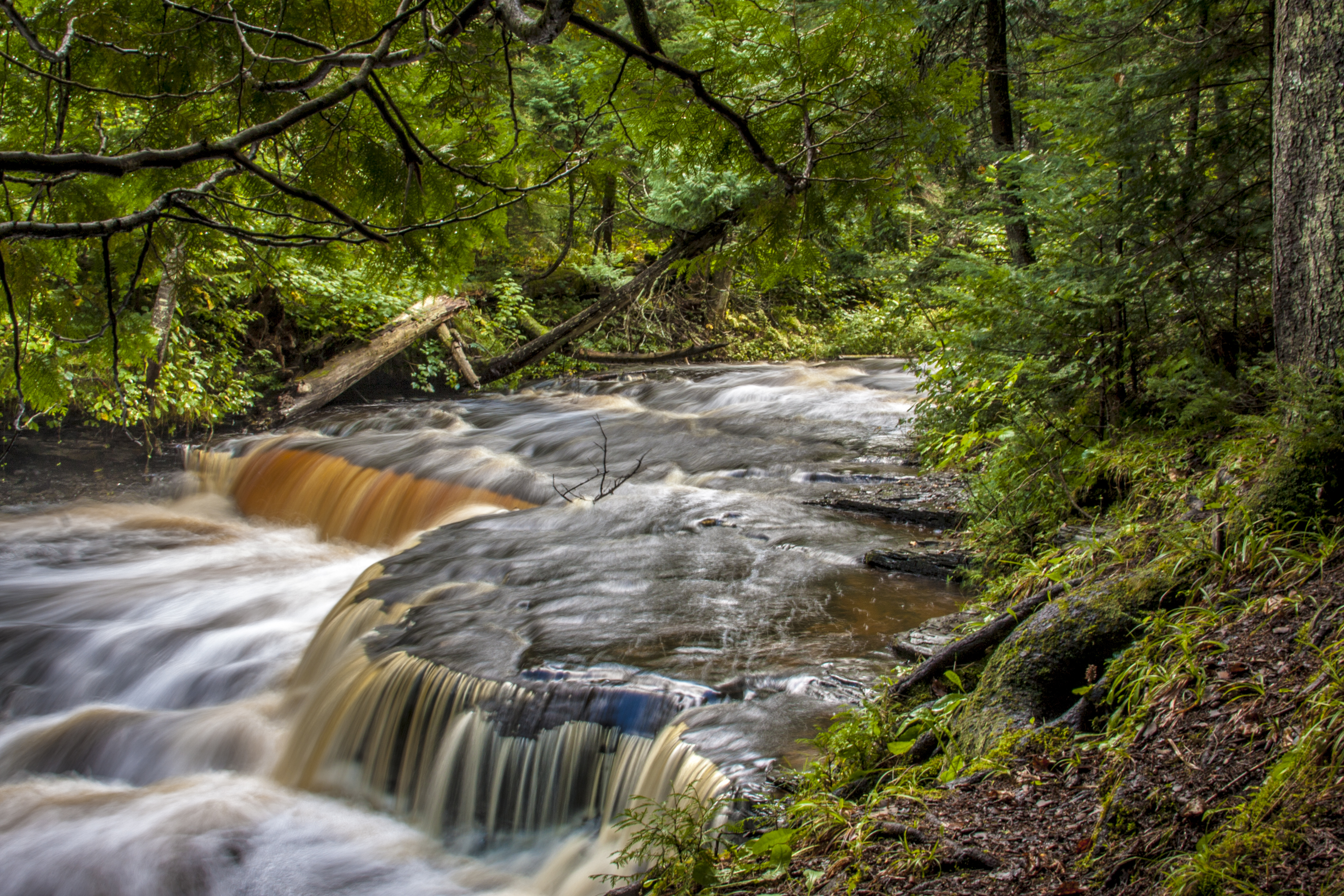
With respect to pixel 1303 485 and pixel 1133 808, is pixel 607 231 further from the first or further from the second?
pixel 1133 808

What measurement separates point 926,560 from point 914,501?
1.60 m

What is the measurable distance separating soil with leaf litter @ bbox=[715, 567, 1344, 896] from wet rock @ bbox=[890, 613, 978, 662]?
1.47 m

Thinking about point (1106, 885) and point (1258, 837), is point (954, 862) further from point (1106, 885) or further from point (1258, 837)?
point (1258, 837)

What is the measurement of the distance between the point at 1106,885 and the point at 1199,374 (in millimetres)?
3508

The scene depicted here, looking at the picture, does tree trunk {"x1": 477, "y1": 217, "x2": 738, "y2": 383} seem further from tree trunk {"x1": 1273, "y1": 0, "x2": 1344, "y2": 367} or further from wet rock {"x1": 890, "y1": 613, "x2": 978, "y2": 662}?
tree trunk {"x1": 1273, "y1": 0, "x2": 1344, "y2": 367}

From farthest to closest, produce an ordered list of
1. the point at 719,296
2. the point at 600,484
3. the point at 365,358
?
the point at 719,296
the point at 365,358
the point at 600,484

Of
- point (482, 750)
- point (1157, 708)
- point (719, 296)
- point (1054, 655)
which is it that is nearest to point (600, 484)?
point (482, 750)

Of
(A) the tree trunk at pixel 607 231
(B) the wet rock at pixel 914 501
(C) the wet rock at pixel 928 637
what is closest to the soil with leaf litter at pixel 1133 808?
(C) the wet rock at pixel 928 637

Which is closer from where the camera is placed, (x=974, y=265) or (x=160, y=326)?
(x=974, y=265)

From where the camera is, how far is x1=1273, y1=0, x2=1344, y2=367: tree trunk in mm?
3504

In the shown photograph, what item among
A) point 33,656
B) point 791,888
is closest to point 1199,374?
point 791,888

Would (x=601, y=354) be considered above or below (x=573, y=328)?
below

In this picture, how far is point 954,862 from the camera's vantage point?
2.31 metres

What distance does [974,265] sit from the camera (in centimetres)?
643
